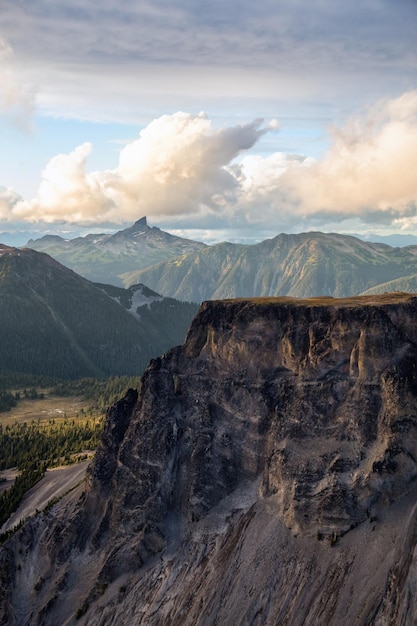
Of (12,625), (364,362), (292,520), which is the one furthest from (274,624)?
(12,625)

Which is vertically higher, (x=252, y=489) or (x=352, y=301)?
(x=352, y=301)

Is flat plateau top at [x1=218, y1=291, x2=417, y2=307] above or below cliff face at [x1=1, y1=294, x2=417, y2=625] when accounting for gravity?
above

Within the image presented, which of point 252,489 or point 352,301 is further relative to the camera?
point 352,301

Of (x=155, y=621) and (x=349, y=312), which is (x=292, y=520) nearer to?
(x=155, y=621)

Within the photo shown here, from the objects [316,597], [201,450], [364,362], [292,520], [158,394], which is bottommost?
[316,597]

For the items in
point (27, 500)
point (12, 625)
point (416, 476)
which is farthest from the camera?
point (27, 500)

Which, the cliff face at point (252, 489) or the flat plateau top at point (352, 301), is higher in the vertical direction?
the flat plateau top at point (352, 301)

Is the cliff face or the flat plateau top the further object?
the flat plateau top

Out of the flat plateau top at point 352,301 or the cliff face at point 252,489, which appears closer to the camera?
the cliff face at point 252,489
